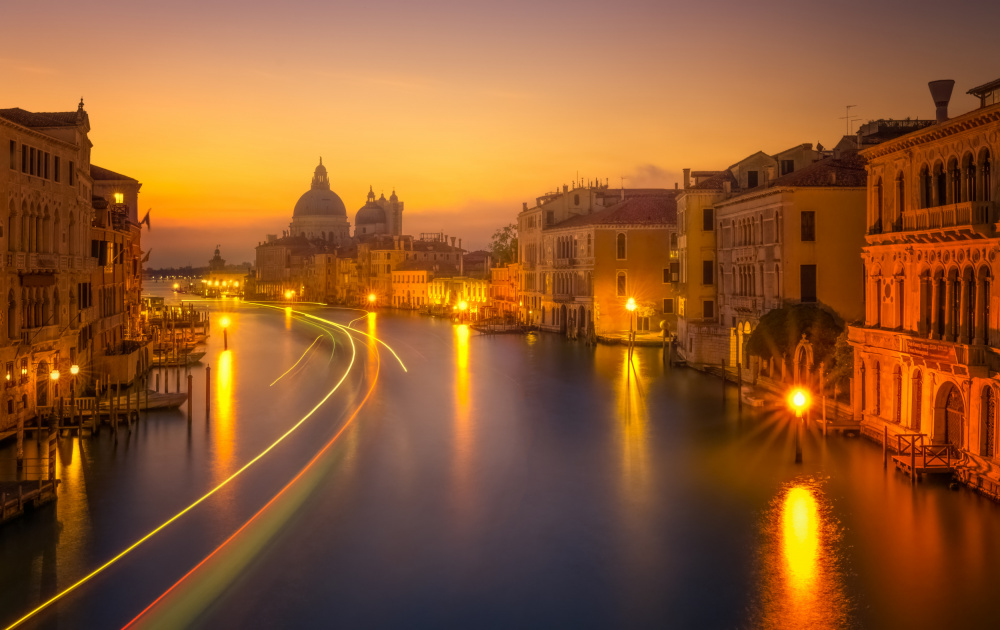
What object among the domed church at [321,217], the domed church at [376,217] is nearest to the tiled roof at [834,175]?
the domed church at [376,217]

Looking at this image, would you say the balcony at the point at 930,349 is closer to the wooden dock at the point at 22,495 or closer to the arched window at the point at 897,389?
the arched window at the point at 897,389

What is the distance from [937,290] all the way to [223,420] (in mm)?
20890

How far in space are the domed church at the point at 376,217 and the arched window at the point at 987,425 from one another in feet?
455

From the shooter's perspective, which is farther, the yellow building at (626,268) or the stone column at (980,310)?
the yellow building at (626,268)

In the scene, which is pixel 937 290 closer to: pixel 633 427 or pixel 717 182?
pixel 633 427

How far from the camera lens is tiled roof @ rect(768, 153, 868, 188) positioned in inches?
1296

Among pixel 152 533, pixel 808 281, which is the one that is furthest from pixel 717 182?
pixel 152 533

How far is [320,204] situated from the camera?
574ft

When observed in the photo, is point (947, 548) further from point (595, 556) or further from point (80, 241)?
point (80, 241)

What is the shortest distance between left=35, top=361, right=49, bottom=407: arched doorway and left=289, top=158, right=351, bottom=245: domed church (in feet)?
470

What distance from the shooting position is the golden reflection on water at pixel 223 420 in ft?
75.5

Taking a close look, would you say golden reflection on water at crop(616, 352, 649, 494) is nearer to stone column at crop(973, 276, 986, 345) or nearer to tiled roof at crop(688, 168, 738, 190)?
stone column at crop(973, 276, 986, 345)

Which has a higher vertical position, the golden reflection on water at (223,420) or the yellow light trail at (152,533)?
the golden reflection on water at (223,420)

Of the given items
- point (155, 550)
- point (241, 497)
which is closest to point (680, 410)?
point (241, 497)
